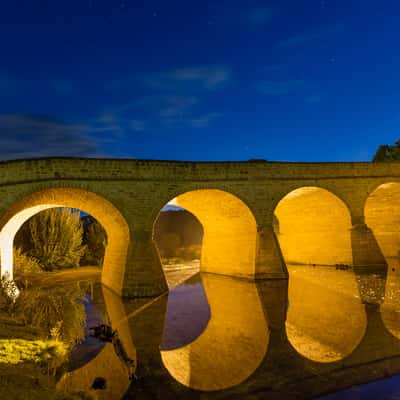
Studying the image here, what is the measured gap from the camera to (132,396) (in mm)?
5098

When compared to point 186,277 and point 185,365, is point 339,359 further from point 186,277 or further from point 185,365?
point 186,277

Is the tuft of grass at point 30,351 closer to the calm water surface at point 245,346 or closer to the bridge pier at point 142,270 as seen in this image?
the calm water surface at point 245,346

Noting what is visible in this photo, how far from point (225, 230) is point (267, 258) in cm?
319

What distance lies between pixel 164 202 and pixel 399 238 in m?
15.1

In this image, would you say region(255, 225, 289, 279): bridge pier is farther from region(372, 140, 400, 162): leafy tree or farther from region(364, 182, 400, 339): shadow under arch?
region(372, 140, 400, 162): leafy tree

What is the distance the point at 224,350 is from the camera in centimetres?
713

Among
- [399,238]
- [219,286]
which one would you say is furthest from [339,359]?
[399,238]

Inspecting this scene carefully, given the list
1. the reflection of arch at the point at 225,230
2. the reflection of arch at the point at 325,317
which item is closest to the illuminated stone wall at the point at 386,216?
the reflection of arch at the point at 325,317

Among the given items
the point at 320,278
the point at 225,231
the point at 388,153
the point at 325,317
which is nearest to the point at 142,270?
the point at 225,231

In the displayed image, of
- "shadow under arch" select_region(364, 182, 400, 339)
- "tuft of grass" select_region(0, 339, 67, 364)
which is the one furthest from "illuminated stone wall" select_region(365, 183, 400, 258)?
"tuft of grass" select_region(0, 339, 67, 364)

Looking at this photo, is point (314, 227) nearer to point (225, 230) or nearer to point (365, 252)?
point (365, 252)

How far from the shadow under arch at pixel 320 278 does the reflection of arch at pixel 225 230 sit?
270 cm

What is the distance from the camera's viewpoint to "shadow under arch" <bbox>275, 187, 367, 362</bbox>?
748cm

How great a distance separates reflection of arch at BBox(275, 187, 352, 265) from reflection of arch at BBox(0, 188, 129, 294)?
981 centimetres
